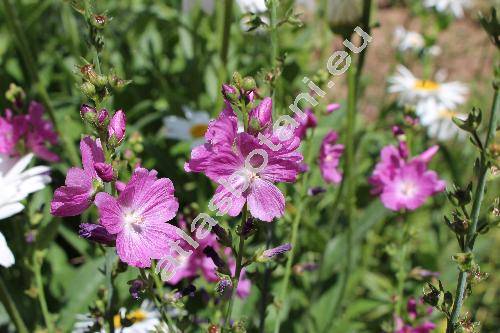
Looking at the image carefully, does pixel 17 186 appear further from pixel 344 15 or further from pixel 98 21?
pixel 344 15

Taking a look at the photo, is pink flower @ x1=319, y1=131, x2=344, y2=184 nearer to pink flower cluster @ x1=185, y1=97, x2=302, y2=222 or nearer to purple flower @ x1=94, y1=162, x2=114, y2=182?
pink flower cluster @ x1=185, y1=97, x2=302, y2=222

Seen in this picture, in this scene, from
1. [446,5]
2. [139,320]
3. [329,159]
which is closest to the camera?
[329,159]

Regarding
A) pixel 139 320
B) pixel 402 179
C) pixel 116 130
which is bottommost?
pixel 139 320

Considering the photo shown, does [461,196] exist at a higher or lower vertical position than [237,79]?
lower

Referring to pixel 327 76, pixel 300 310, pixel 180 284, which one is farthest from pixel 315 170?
pixel 327 76

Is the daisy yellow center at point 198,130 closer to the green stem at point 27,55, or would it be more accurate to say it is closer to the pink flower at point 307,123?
the green stem at point 27,55

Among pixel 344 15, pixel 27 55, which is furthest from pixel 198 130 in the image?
pixel 344 15

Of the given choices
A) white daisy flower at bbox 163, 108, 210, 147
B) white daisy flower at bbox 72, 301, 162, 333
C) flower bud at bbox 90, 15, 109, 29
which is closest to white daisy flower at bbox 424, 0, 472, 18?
white daisy flower at bbox 163, 108, 210, 147
